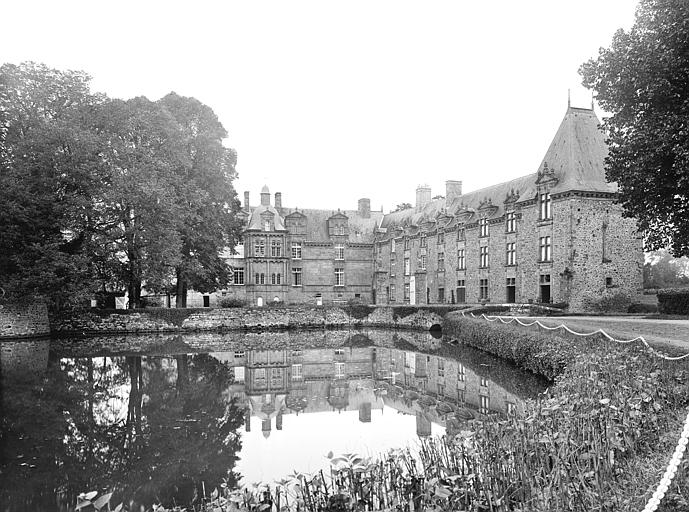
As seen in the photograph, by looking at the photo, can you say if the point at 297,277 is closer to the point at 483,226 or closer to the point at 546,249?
the point at 483,226

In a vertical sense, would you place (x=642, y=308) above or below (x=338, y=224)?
below

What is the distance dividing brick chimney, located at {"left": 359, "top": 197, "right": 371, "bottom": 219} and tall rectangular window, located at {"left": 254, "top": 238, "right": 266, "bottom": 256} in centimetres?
1072

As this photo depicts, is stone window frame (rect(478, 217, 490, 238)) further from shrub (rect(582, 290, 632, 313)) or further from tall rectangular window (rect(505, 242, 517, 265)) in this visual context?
shrub (rect(582, 290, 632, 313))

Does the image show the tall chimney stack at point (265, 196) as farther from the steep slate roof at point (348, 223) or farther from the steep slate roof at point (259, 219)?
the steep slate roof at point (348, 223)

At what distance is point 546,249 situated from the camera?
1243 inches

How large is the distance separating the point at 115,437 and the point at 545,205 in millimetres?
27040

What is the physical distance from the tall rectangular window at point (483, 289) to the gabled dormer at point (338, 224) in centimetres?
1676

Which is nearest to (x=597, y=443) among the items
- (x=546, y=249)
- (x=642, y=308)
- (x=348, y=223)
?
(x=642, y=308)

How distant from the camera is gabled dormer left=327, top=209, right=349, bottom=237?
5141cm

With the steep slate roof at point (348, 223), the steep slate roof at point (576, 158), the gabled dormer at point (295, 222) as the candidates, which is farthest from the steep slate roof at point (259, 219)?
the steep slate roof at point (576, 158)

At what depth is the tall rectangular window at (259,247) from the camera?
48969mm

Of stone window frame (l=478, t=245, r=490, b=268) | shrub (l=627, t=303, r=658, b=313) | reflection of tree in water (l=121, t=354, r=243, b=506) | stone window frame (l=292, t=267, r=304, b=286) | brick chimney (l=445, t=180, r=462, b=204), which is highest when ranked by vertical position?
brick chimney (l=445, t=180, r=462, b=204)

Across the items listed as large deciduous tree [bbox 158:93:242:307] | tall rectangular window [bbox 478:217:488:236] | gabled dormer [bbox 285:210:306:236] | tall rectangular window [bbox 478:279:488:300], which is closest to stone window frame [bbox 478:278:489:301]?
tall rectangular window [bbox 478:279:488:300]

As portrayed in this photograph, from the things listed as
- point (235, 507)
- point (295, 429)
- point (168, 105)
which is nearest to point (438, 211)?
point (168, 105)
